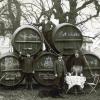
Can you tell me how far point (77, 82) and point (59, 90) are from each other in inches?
31.0

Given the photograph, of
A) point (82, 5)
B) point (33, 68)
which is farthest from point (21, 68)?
point (82, 5)

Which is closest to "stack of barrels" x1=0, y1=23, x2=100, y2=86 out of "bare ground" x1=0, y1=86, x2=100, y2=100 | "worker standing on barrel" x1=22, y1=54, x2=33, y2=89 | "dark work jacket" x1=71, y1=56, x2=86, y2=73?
"worker standing on barrel" x1=22, y1=54, x2=33, y2=89

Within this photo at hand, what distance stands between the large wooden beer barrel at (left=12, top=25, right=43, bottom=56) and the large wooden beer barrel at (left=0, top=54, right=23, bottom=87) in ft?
2.05

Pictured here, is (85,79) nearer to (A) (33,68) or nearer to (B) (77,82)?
(B) (77,82)

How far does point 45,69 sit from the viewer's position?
1712 cm

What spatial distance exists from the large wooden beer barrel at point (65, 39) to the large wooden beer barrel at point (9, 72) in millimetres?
1794

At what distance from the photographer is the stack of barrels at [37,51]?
1681 cm

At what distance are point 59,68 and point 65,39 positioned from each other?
1.70 m

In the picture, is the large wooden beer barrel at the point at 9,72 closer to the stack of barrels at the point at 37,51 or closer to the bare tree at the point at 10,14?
the stack of barrels at the point at 37,51

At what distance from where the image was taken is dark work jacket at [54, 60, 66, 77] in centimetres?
1577

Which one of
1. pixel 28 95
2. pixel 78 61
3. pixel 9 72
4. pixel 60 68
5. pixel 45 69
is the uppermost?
pixel 78 61

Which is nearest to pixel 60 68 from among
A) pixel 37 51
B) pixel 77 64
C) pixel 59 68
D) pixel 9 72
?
pixel 59 68

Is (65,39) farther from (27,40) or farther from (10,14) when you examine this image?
(10,14)

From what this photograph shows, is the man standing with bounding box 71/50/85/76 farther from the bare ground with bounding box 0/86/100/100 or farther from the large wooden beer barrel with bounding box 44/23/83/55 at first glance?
the bare ground with bounding box 0/86/100/100
